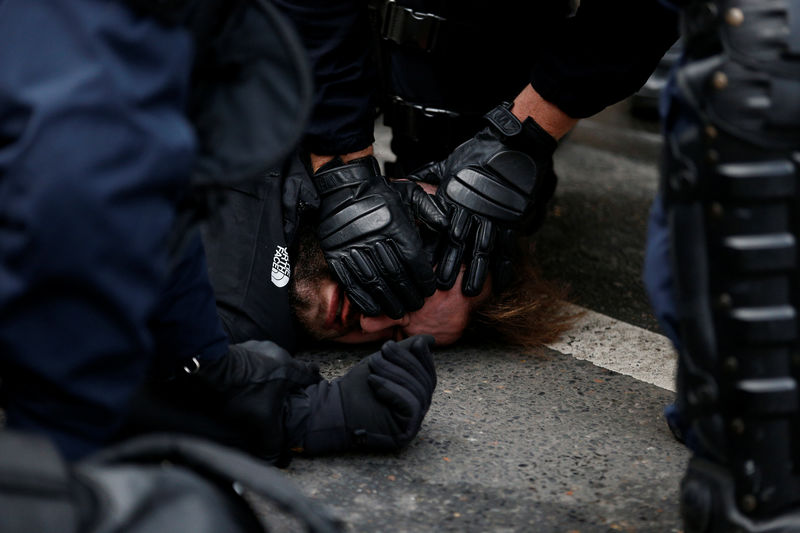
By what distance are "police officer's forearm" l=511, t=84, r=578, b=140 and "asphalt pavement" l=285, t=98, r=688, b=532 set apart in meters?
0.48

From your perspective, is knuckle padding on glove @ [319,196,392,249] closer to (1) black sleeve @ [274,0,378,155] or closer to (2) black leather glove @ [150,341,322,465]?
(1) black sleeve @ [274,0,378,155]

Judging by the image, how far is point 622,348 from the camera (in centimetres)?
192

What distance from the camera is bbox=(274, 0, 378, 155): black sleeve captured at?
1.75m

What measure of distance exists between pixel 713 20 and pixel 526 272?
1046 mm

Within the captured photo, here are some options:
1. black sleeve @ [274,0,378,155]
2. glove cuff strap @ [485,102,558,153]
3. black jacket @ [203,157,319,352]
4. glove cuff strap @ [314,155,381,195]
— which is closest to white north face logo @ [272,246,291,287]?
black jacket @ [203,157,319,352]

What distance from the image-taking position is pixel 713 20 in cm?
92

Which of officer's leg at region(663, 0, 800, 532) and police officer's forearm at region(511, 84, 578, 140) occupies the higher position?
officer's leg at region(663, 0, 800, 532)

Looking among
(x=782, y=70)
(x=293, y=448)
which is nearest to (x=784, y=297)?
(x=782, y=70)

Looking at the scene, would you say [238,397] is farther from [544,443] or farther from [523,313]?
[523,313]

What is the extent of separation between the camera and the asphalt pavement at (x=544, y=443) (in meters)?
1.31

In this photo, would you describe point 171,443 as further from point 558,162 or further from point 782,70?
point 558,162

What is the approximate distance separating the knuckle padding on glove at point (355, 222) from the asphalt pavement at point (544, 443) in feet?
0.86

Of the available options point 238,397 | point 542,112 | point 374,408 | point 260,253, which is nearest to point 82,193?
point 238,397

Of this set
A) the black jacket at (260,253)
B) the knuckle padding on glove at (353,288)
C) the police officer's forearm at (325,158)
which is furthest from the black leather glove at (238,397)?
the police officer's forearm at (325,158)
